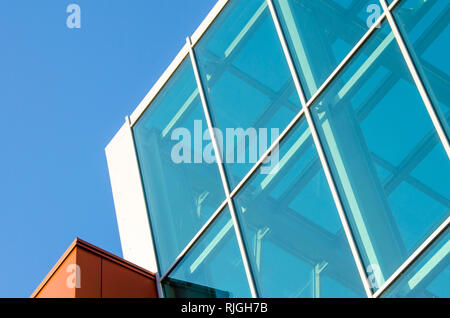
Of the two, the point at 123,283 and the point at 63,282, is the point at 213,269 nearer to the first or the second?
the point at 123,283

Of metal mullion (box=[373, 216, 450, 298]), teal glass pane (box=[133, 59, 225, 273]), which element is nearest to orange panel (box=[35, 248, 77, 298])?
teal glass pane (box=[133, 59, 225, 273])

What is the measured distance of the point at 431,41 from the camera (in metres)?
8.88

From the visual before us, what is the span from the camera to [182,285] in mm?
11344

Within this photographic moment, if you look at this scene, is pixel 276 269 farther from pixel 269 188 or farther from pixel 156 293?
pixel 156 293

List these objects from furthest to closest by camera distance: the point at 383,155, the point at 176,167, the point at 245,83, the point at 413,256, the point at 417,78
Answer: the point at 176,167 → the point at 245,83 → the point at 383,155 → the point at 417,78 → the point at 413,256

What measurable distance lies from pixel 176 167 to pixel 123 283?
7.82 ft

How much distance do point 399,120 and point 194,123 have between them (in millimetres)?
4286

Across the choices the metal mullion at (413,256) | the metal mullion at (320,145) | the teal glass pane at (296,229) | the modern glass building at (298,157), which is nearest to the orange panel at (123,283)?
the modern glass building at (298,157)

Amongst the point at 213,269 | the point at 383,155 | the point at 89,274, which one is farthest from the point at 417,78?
the point at 89,274
